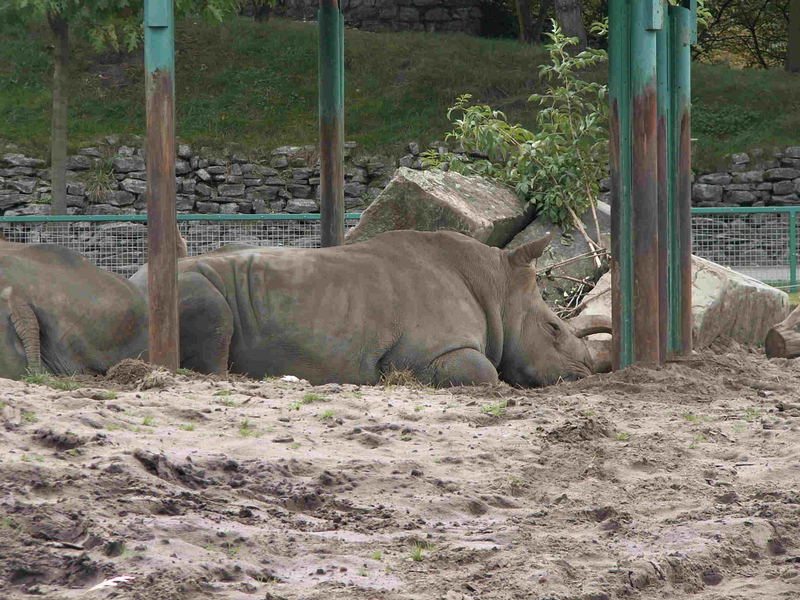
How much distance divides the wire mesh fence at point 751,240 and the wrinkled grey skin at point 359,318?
23.0 ft

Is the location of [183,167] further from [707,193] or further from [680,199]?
[680,199]

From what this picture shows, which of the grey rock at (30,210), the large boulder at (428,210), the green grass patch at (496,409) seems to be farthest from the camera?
the grey rock at (30,210)

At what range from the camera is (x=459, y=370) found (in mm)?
7969

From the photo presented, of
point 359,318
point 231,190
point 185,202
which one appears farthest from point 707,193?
point 359,318

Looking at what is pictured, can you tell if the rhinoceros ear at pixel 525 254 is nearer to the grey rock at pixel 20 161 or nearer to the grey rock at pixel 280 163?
the grey rock at pixel 280 163

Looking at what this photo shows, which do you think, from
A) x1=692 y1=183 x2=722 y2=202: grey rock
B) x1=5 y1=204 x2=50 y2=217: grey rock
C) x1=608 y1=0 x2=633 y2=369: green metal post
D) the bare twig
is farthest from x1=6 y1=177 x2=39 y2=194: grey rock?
x1=608 y1=0 x2=633 y2=369: green metal post

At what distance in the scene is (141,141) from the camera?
22.1m

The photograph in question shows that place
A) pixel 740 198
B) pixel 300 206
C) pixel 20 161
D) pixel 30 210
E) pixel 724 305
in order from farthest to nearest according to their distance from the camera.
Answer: pixel 740 198 → pixel 20 161 → pixel 300 206 → pixel 30 210 → pixel 724 305

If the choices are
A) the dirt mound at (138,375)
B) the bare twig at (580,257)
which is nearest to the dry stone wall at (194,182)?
the bare twig at (580,257)

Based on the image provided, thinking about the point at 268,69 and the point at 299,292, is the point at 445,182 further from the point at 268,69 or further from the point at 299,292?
the point at 268,69

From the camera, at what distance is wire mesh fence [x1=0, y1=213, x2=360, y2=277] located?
45.3 ft

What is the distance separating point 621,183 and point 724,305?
1940 mm

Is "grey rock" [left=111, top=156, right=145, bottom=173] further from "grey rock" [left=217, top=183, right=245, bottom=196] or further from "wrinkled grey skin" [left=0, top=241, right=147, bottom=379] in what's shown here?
"wrinkled grey skin" [left=0, top=241, right=147, bottom=379]

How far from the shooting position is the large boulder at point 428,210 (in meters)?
10.1
